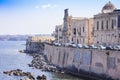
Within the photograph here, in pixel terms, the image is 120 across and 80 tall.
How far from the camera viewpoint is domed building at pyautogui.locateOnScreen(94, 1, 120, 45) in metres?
67.4

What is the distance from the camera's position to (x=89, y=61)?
2361 inches

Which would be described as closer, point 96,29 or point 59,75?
point 59,75

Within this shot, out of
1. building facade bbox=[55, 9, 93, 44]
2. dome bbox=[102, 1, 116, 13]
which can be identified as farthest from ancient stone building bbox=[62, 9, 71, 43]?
dome bbox=[102, 1, 116, 13]

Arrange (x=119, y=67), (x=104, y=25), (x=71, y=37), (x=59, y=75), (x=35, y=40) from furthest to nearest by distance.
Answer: (x=35, y=40) → (x=71, y=37) → (x=104, y=25) → (x=59, y=75) → (x=119, y=67)

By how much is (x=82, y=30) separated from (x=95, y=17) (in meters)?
12.1

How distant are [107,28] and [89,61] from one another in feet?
41.7

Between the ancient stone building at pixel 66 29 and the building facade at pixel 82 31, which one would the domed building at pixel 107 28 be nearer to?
the building facade at pixel 82 31

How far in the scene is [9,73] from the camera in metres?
66.0

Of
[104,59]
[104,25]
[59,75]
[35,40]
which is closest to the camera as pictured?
[104,59]

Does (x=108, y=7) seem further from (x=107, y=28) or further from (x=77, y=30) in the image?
(x=77, y=30)

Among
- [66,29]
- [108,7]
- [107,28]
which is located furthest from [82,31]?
[107,28]

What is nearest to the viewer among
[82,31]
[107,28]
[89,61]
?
[89,61]

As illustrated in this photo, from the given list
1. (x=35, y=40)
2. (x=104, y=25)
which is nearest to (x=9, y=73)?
(x=104, y=25)

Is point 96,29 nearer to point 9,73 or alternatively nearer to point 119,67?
point 9,73
